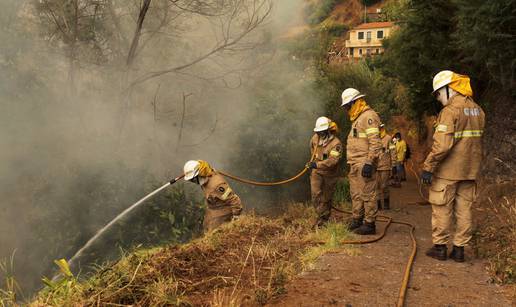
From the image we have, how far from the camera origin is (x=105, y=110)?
8.09 meters

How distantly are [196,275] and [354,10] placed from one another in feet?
152

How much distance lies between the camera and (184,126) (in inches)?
360

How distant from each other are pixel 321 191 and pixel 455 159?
2443 mm

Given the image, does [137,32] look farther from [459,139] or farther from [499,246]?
[499,246]

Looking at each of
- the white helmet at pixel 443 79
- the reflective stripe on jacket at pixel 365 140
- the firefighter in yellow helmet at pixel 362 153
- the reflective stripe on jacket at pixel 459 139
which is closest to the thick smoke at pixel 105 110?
the firefighter in yellow helmet at pixel 362 153

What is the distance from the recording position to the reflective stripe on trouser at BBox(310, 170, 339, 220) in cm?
643

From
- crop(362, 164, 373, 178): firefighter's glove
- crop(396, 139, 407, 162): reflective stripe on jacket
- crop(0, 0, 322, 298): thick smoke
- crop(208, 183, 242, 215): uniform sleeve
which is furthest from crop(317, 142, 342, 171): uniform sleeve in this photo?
crop(396, 139, 407, 162): reflective stripe on jacket

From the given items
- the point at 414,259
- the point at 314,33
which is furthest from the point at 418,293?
the point at 314,33

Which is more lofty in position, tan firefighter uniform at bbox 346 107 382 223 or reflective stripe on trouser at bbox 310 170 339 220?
tan firefighter uniform at bbox 346 107 382 223

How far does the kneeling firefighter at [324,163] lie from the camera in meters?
6.23

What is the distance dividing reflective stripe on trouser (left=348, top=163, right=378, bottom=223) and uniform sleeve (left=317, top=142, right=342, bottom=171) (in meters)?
0.57

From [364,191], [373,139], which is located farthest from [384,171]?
[373,139]

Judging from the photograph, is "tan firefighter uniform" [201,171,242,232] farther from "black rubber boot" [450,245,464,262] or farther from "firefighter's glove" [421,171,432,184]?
"black rubber boot" [450,245,464,262]

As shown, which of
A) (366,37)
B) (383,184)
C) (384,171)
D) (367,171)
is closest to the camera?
(367,171)
